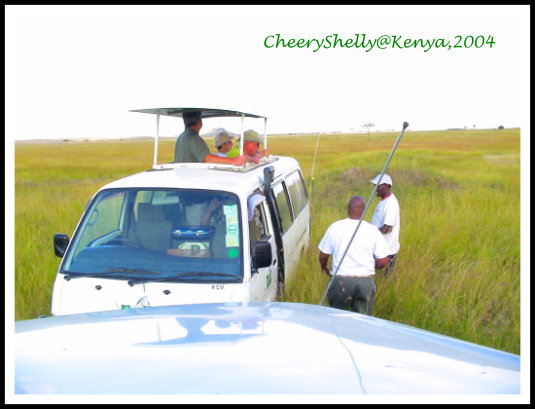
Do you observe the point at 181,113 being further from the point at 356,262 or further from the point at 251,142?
the point at 356,262

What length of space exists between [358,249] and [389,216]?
1.32m

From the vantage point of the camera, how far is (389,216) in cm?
599

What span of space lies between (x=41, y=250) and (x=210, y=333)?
6183 mm

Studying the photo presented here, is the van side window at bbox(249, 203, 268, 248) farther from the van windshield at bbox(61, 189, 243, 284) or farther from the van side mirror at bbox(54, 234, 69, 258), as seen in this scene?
the van side mirror at bbox(54, 234, 69, 258)

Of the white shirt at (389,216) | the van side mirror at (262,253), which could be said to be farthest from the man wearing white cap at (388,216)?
the van side mirror at (262,253)

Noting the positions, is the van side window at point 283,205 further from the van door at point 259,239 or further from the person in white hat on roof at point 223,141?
the person in white hat on roof at point 223,141

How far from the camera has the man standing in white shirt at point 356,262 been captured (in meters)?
4.82

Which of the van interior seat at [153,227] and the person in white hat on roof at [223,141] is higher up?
the person in white hat on roof at [223,141]

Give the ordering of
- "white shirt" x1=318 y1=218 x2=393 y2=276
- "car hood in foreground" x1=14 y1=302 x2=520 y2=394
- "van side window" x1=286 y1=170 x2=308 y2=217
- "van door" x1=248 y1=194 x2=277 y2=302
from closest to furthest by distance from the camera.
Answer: "car hood in foreground" x1=14 y1=302 x2=520 y2=394, "van door" x1=248 y1=194 x2=277 y2=302, "white shirt" x1=318 y1=218 x2=393 y2=276, "van side window" x1=286 y1=170 x2=308 y2=217

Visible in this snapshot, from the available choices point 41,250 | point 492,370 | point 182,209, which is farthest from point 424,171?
point 492,370

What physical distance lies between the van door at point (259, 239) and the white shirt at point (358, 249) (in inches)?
22.8

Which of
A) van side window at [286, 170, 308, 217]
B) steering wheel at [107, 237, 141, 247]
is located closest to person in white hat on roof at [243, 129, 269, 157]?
van side window at [286, 170, 308, 217]

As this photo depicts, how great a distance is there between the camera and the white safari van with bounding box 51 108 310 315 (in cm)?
393

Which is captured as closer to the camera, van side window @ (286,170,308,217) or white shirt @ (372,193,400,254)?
white shirt @ (372,193,400,254)
